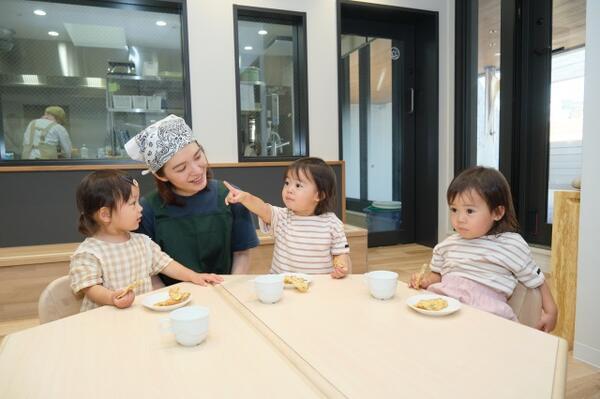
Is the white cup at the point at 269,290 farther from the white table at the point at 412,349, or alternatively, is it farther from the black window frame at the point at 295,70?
the black window frame at the point at 295,70

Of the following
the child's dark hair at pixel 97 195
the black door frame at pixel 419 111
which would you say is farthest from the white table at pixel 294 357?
the black door frame at pixel 419 111

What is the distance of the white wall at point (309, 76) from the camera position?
130 inches

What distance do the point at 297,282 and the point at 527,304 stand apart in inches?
26.9

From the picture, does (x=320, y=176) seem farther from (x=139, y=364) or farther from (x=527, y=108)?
(x=527, y=108)

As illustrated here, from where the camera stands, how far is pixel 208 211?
60.2 inches

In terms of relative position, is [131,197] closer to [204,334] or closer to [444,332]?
[204,334]

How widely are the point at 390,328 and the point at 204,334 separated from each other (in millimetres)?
377

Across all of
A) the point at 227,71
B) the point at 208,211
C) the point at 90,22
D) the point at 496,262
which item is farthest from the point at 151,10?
the point at 496,262

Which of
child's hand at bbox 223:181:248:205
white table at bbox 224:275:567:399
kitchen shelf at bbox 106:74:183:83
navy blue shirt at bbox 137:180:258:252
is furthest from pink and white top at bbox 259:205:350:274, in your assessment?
kitchen shelf at bbox 106:74:183:83

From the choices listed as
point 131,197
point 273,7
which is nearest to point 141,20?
point 273,7

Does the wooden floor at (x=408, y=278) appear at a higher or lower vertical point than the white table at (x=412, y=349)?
lower

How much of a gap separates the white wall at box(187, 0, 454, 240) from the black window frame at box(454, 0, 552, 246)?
754mm

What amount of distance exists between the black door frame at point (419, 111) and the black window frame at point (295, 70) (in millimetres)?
479

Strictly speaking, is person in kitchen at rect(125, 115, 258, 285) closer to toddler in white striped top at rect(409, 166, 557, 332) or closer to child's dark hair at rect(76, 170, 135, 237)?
child's dark hair at rect(76, 170, 135, 237)
